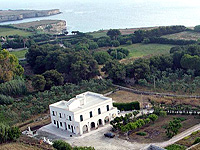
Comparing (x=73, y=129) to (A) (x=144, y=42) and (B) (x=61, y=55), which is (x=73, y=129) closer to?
(B) (x=61, y=55)

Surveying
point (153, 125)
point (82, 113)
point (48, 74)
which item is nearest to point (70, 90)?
point (48, 74)

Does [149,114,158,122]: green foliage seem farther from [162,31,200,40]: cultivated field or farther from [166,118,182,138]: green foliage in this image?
[162,31,200,40]: cultivated field

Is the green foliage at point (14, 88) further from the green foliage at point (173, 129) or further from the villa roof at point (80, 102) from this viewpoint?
the green foliage at point (173, 129)

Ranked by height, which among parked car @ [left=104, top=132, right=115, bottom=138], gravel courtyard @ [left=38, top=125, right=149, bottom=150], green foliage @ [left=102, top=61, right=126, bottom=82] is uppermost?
green foliage @ [left=102, top=61, right=126, bottom=82]

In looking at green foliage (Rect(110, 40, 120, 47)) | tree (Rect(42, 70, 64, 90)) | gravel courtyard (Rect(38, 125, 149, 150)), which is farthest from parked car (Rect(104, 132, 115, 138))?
green foliage (Rect(110, 40, 120, 47))

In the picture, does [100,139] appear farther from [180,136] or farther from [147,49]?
[147,49]
